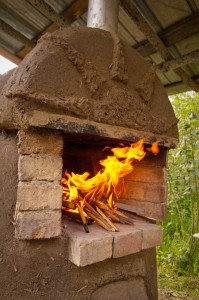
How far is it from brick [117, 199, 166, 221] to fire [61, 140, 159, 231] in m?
0.15

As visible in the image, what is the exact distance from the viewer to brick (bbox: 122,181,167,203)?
2109 millimetres

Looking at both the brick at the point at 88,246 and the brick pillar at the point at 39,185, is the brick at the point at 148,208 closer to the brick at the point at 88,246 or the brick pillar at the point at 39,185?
the brick at the point at 88,246

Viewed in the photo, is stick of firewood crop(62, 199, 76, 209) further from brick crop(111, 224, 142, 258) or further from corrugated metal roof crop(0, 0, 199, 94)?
corrugated metal roof crop(0, 0, 199, 94)

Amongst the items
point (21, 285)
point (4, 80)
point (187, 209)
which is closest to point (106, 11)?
point (4, 80)

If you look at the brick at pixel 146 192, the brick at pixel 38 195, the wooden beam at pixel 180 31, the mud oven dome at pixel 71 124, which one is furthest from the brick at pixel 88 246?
the wooden beam at pixel 180 31

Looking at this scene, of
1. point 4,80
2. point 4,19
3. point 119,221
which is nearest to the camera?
point 4,80

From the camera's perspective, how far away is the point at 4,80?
1629 mm

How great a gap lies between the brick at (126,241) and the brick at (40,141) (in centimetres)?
74

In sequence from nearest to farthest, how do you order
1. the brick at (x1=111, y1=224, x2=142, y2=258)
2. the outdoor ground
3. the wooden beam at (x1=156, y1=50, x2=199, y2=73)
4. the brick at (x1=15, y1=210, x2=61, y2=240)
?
the brick at (x1=15, y1=210, x2=61, y2=240) → the brick at (x1=111, y1=224, x2=142, y2=258) → the wooden beam at (x1=156, y1=50, x2=199, y2=73) → the outdoor ground

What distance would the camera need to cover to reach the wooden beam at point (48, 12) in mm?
2123

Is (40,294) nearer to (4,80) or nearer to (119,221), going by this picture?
(119,221)

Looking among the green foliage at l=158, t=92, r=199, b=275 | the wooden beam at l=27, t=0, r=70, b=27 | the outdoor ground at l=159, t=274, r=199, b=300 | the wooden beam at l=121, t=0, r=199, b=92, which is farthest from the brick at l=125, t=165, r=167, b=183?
the wooden beam at l=27, t=0, r=70, b=27

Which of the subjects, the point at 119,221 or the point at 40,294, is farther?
the point at 119,221

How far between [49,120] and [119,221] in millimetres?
1089
